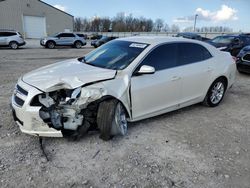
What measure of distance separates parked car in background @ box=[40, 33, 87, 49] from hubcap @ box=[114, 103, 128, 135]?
753 inches

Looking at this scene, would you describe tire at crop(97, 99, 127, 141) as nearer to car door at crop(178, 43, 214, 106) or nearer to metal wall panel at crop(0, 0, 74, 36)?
car door at crop(178, 43, 214, 106)

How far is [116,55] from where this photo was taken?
3.86 metres

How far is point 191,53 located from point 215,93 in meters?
1.18

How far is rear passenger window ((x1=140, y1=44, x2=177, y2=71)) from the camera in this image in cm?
364

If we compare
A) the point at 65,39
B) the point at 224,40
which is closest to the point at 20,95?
the point at 224,40

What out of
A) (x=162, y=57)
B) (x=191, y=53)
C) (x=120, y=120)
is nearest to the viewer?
(x=120, y=120)

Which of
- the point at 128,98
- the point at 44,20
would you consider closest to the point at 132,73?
the point at 128,98

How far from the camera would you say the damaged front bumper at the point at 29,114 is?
2932 millimetres

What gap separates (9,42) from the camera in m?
17.9

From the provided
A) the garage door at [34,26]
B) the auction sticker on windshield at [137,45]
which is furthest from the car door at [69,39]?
the auction sticker on windshield at [137,45]

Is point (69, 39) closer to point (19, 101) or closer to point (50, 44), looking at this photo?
point (50, 44)

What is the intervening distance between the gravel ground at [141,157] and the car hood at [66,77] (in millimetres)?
856

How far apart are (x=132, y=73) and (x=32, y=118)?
5.13 feet

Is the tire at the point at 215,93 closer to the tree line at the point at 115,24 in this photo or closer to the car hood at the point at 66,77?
the car hood at the point at 66,77
